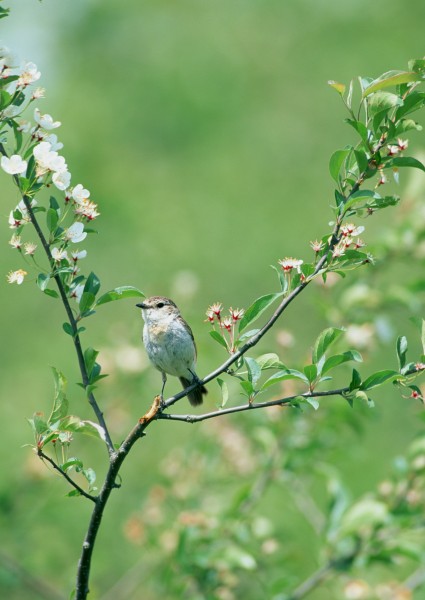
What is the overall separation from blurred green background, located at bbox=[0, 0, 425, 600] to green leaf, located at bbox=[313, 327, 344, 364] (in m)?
1.86

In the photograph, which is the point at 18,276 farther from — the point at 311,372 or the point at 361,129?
the point at 361,129

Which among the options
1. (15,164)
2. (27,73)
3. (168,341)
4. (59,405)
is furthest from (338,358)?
(168,341)

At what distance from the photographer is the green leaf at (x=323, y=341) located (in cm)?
253

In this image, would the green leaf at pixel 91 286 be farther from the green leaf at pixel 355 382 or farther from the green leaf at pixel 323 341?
the green leaf at pixel 355 382

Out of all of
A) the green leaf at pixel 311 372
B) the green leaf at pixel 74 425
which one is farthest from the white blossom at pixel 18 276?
the green leaf at pixel 311 372

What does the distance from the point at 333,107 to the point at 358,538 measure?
1436cm

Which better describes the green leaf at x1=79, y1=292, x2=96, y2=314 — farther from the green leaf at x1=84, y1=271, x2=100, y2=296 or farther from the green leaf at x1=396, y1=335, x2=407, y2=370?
the green leaf at x1=396, y1=335, x2=407, y2=370

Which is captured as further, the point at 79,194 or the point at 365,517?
the point at 365,517

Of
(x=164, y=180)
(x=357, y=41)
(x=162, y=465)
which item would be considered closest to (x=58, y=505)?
(x=162, y=465)

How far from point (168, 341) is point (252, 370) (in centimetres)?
190

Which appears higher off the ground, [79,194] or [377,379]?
[79,194]

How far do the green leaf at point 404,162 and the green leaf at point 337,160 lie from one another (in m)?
0.12

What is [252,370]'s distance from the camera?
7.98 feet

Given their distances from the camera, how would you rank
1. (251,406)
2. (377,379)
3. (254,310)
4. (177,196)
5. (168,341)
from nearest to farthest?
(251,406) → (377,379) → (254,310) → (168,341) → (177,196)
